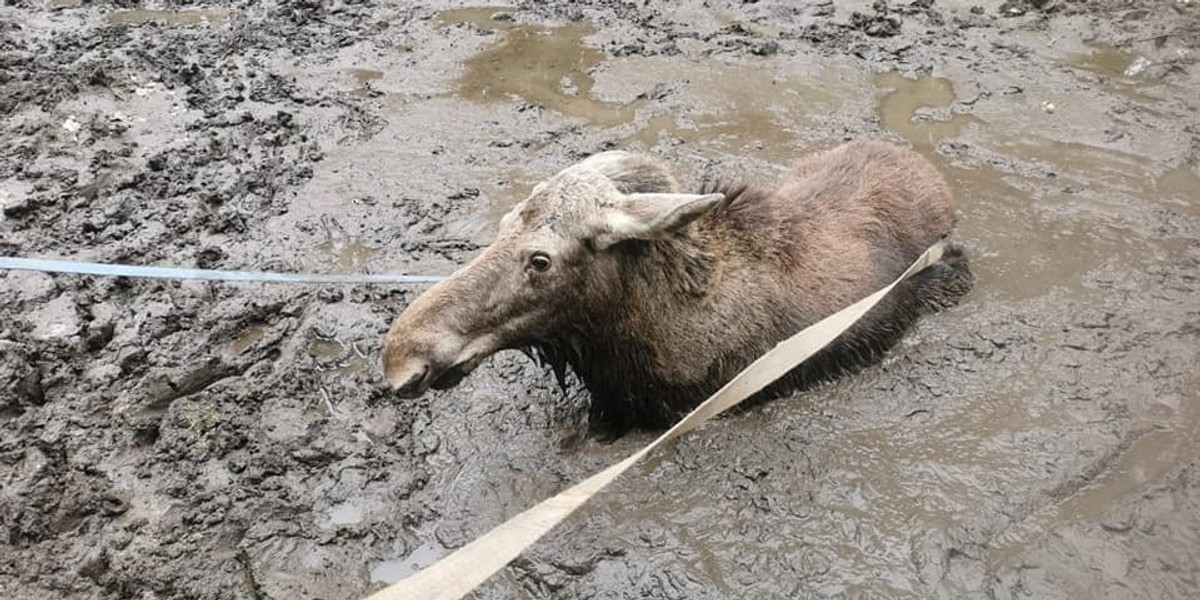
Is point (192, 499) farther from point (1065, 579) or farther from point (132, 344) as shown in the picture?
point (1065, 579)

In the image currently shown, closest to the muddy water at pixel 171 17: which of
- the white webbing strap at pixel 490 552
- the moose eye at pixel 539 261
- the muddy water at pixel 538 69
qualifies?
the muddy water at pixel 538 69

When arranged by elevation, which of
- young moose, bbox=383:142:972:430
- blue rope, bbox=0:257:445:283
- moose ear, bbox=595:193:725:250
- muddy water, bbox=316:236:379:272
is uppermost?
moose ear, bbox=595:193:725:250

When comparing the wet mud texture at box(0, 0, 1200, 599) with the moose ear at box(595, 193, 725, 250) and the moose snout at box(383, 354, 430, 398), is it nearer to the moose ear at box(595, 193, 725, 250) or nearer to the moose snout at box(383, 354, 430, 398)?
the moose snout at box(383, 354, 430, 398)

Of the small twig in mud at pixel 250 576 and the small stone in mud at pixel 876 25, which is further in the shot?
the small stone in mud at pixel 876 25

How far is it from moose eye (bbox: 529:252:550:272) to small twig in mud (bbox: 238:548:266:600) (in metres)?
1.91

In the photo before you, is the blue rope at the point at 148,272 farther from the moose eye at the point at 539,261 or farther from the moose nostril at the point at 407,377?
the moose nostril at the point at 407,377

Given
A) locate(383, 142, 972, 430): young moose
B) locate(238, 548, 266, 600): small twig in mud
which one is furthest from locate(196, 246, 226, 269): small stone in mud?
locate(383, 142, 972, 430): young moose

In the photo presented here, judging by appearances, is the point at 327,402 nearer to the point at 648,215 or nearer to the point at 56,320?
the point at 56,320

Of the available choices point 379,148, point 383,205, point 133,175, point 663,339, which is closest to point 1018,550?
point 663,339

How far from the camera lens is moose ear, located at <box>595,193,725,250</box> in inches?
164

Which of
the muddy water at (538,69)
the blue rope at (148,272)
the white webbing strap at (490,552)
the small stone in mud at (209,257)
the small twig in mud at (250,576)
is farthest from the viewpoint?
the muddy water at (538,69)

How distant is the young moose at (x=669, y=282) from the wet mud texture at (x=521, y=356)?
30 cm

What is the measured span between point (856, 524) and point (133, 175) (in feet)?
20.9

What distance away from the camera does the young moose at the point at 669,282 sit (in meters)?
4.24
